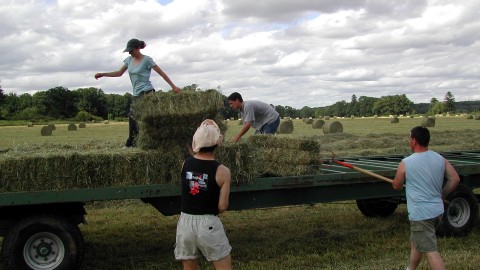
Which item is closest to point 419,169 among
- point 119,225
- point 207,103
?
point 207,103

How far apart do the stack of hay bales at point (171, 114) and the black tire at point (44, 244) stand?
121 cm

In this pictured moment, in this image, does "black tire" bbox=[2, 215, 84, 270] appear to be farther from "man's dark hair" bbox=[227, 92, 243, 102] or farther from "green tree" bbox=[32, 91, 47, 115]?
"green tree" bbox=[32, 91, 47, 115]

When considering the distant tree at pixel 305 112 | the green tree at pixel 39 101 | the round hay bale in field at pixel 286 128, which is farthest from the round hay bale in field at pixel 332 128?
the green tree at pixel 39 101

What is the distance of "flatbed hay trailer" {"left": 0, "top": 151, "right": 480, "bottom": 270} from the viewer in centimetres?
562

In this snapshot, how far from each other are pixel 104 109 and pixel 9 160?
327 ft

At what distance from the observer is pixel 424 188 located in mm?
5203

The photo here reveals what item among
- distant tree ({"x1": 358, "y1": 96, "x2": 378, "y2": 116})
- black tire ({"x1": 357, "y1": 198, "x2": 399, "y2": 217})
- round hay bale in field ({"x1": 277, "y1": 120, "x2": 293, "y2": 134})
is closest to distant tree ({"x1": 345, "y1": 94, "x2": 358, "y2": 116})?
distant tree ({"x1": 358, "y1": 96, "x2": 378, "y2": 116})

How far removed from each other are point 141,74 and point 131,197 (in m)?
2.14

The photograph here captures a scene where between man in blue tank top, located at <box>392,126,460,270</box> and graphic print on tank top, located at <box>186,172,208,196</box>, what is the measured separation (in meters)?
2.02

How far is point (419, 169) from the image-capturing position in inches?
205

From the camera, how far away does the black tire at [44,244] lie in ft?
18.4

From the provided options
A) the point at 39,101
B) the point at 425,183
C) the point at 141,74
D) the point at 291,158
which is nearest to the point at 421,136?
the point at 425,183

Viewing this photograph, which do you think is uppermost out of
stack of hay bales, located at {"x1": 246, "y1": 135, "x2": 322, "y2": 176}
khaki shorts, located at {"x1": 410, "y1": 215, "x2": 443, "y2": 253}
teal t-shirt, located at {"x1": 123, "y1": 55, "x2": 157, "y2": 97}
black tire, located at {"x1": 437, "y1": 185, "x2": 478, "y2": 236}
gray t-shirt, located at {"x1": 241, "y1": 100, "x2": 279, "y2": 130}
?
teal t-shirt, located at {"x1": 123, "y1": 55, "x2": 157, "y2": 97}

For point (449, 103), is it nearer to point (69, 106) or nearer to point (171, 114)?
point (69, 106)
